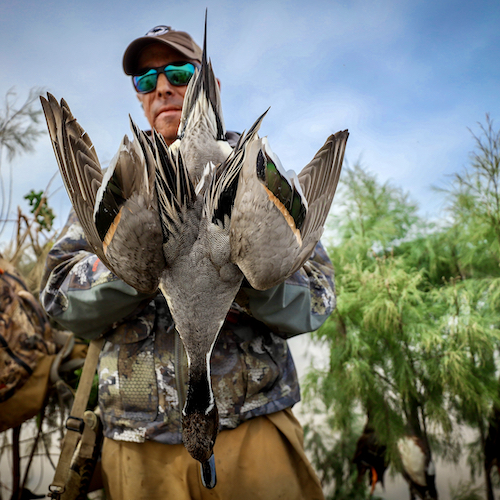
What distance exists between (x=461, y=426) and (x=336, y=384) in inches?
39.3

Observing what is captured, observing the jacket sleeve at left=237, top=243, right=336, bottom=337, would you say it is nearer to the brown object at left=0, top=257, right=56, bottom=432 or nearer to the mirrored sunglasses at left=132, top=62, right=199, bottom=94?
the mirrored sunglasses at left=132, top=62, right=199, bottom=94

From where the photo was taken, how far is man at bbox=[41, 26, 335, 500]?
1560 millimetres

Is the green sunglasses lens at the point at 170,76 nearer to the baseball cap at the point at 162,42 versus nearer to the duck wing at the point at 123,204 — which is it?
the baseball cap at the point at 162,42

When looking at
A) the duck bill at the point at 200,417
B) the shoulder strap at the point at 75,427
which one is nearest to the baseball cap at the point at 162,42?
the shoulder strap at the point at 75,427

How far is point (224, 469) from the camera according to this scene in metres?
1.57

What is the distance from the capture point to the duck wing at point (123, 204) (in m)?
1.33

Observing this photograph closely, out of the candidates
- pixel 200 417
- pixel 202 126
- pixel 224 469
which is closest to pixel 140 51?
pixel 202 126

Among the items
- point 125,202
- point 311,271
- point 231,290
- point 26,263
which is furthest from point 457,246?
point 26,263

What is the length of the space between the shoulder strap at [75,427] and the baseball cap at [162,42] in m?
1.52

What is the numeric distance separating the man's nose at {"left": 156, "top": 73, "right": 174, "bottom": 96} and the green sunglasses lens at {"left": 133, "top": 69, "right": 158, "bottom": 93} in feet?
0.11

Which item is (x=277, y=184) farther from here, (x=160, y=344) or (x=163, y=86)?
(x=163, y=86)

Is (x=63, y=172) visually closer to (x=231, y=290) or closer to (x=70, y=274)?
(x=70, y=274)

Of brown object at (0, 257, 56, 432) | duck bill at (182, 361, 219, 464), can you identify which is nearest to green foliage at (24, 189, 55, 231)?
brown object at (0, 257, 56, 432)

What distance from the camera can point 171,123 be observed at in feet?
6.93
